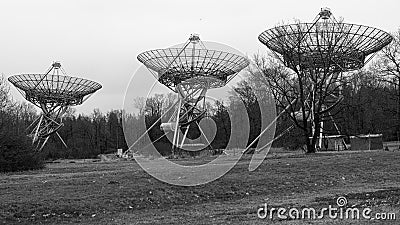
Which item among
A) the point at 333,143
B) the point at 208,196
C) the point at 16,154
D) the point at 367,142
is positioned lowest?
the point at 208,196

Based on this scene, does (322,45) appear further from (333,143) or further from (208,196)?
(208,196)

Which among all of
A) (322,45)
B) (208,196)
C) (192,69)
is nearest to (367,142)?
(322,45)

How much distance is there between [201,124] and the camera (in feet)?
182

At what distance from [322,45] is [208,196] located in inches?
1154

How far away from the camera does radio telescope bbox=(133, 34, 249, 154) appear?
5316 centimetres

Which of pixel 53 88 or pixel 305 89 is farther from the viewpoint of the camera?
pixel 53 88

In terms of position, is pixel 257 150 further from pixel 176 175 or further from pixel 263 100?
pixel 176 175

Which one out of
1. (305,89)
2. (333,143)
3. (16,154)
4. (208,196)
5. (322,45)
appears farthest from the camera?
(333,143)

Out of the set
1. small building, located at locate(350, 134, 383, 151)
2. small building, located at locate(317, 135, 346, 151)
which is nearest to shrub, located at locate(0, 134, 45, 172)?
small building, located at locate(317, 135, 346, 151)

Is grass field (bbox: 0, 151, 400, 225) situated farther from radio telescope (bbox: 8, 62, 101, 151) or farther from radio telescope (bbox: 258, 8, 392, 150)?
radio telescope (bbox: 8, 62, 101, 151)

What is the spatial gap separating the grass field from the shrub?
17095 mm

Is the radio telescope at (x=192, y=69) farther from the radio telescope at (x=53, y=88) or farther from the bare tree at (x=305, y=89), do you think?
the radio telescope at (x=53, y=88)

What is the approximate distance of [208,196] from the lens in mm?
22875

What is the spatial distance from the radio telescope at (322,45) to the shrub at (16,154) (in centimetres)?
2355
